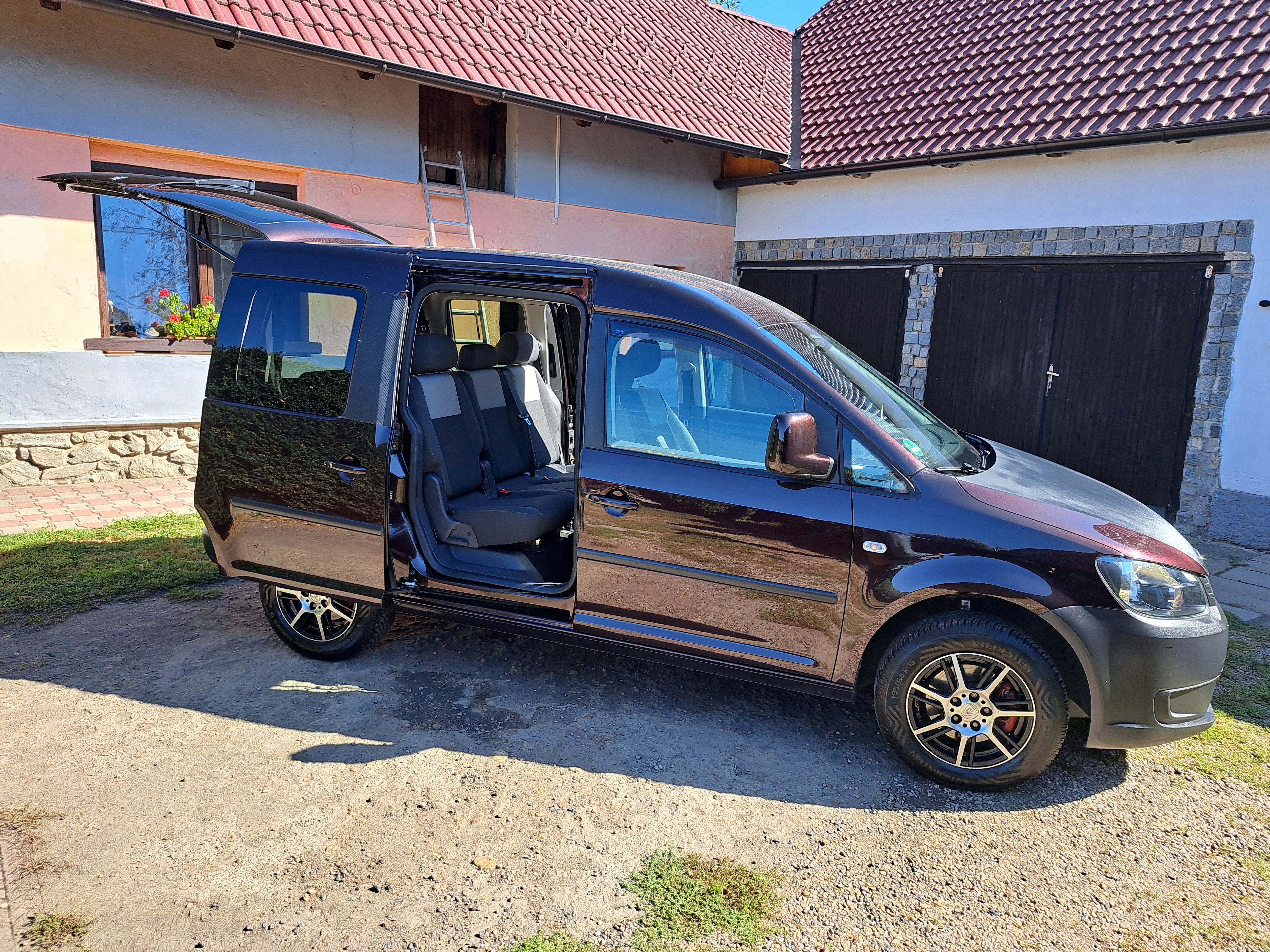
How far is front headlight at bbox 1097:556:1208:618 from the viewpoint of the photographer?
129 inches

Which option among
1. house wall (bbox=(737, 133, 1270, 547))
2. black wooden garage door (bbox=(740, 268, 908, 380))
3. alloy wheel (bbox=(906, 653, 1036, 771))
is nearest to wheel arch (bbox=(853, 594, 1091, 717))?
alloy wheel (bbox=(906, 653, 1036, 771))

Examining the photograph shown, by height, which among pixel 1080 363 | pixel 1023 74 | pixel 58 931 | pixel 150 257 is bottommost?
pixel 58 931

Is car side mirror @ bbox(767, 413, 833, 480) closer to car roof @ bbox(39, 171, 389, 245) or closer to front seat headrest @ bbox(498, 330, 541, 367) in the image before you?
front seat headrest @ bbox(498, 330, 541, 367)

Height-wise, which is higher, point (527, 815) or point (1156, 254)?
point (1156, 254)

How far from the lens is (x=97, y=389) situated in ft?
26.2

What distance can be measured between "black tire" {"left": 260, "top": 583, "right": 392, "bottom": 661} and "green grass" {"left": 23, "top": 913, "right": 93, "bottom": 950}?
6.08 ft

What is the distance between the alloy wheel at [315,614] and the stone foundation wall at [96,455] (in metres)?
3.90

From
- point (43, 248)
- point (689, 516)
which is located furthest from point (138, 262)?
point (689, 516)

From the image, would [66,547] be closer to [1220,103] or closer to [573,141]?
[573,141]

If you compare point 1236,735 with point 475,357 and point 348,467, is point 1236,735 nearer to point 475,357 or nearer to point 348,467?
point 475,357

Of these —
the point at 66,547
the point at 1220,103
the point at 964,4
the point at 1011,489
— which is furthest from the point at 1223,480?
the point at 66,547

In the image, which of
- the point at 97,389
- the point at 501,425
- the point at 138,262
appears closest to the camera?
the point at 501,425

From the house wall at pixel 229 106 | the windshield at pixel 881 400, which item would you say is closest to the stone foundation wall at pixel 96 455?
the house wall at pixel 229 106

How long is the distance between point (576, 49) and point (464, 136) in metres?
2.20
